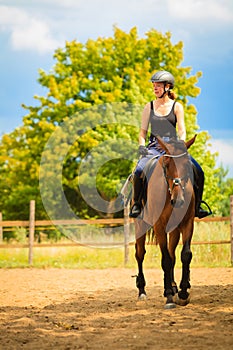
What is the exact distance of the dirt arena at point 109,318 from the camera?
582cm

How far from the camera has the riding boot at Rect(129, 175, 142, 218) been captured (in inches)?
340

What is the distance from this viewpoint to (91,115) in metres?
32.6

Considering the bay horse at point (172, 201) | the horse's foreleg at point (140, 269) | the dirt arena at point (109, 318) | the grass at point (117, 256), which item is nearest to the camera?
A: the dirt arena at point (109, 318)

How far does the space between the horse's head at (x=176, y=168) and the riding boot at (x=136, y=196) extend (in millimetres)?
868

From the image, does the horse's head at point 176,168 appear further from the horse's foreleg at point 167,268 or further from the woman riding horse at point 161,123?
the horse's foreleg at point 167,268

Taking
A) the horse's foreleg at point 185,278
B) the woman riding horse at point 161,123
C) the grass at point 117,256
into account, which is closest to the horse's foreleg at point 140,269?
the woman riding horse at point 161,123

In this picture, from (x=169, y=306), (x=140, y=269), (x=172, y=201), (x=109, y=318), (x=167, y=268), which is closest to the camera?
(x=109, y=318)

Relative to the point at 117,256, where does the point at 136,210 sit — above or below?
above

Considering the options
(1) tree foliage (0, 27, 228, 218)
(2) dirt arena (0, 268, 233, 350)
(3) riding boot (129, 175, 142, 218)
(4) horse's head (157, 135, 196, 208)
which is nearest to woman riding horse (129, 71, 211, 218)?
(3) riding boot (129, 175, 142, 218)

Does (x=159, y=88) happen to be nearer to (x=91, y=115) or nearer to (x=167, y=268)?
(x=167, y=268)

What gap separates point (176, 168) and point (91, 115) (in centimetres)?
2521

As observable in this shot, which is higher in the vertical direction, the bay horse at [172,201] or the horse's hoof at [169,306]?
the bay horse at [172,201]

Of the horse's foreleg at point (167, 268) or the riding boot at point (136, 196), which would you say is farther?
the riding boot at point (136, 196)

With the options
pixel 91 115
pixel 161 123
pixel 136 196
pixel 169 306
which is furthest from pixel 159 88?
pixel 91 115
